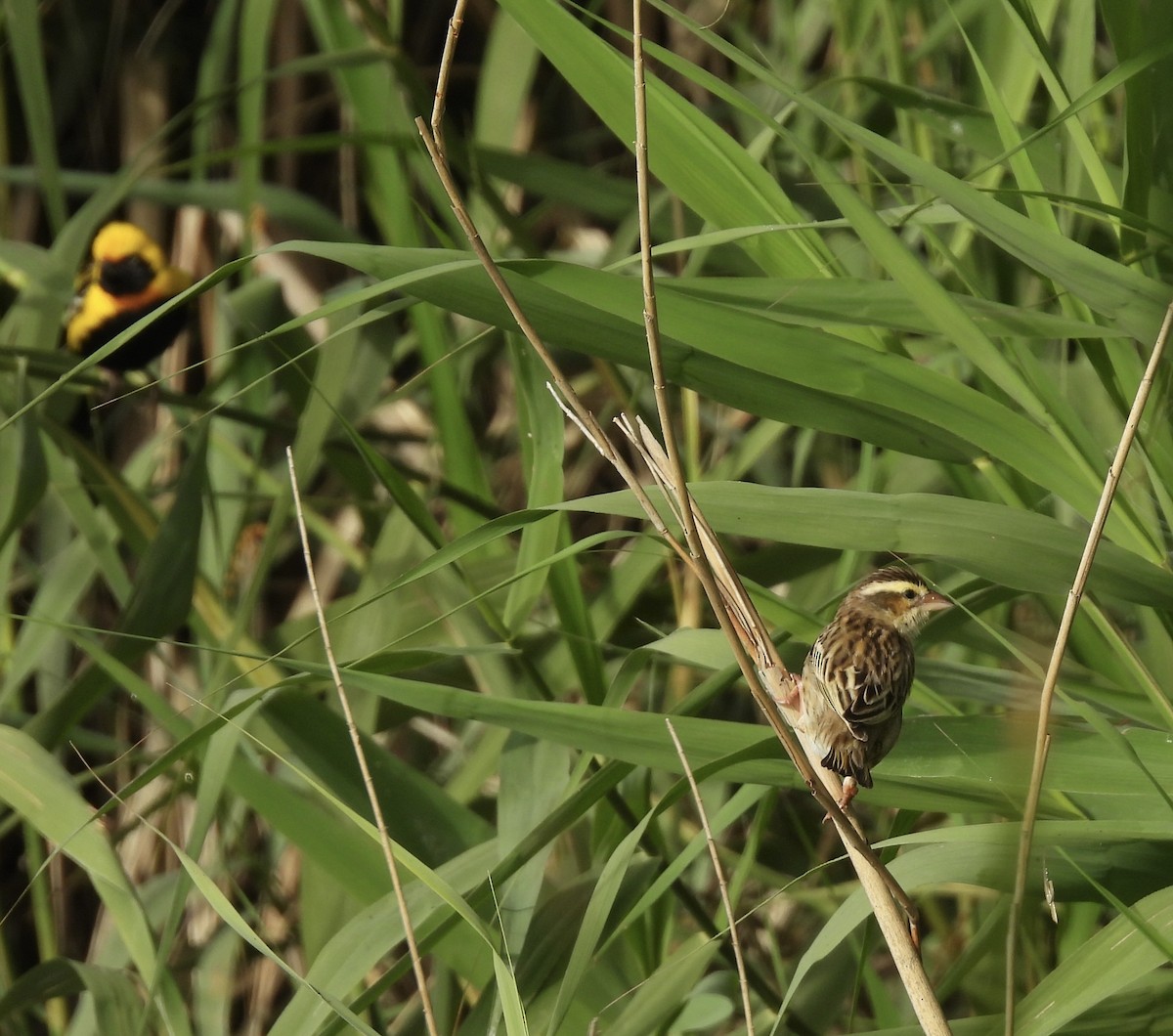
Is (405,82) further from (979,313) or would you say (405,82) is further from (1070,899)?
(1070,899)

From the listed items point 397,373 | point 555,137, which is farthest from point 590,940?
point 555,137

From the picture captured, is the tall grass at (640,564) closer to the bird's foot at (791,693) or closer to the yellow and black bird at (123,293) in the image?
the bird's foot at (791,693)

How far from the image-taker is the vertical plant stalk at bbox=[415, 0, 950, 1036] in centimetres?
105

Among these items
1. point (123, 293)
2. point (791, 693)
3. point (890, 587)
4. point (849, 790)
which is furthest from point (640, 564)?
point (123, 293)

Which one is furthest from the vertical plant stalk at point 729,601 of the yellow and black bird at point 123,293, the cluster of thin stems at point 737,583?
the yellow and black bird at point 123,293

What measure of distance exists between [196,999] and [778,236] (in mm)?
1744

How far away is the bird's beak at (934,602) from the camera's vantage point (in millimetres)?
1527

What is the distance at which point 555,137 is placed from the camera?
12.5 feet

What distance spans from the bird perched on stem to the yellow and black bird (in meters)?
2.33

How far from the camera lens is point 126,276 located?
11.5ft

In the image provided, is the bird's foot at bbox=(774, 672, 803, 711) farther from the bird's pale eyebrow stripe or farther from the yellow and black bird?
the yellow and black bird

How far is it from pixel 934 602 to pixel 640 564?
2.49ft

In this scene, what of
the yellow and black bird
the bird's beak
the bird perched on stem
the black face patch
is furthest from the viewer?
the black face patch

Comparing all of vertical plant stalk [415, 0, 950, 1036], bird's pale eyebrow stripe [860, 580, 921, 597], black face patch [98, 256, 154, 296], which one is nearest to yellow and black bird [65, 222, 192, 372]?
black face patch [98, 256, 154, 296]
